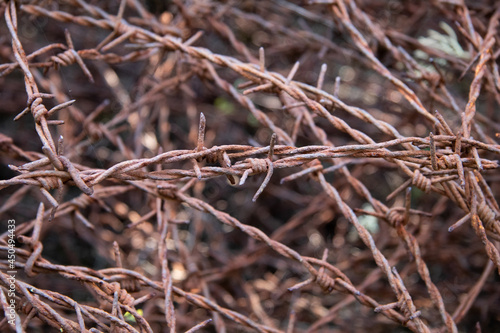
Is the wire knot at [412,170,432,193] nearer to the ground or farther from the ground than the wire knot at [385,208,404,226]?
farther from the ground

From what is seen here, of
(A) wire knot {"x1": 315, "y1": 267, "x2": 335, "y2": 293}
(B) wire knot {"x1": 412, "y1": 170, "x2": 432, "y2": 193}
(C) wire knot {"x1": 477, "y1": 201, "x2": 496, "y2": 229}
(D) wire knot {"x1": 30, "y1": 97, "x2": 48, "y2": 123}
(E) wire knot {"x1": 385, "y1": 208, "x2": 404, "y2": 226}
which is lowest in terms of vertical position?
(A) wire knot {"x1": 315, "y1": 267, "x2": 335, "y2": 293}

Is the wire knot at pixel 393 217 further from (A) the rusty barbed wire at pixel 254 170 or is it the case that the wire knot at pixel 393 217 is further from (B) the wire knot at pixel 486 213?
(B) the wire knot at pixel 486 213

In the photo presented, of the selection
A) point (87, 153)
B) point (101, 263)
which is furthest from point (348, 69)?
point (101, 263)

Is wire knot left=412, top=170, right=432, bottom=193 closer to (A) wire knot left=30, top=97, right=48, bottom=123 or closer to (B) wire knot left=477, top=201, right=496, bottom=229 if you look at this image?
(B) wire knot left=477, top=201, right=496, bottom=229

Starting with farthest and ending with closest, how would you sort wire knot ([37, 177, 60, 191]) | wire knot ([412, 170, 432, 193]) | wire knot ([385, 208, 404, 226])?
wire knot ([385, 208, 404, 226])
wire knot ([412, 170, 432, 193])
wire knot ([37, 177, 60, 191])

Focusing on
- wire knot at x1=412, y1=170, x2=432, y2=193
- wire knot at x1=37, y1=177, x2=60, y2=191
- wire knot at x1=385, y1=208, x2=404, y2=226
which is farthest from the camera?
wire knot at x1=385, y1=208, x2=404, y2=226

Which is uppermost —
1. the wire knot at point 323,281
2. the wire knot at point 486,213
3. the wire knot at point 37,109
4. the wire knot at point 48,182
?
the wire knot at point 37,109

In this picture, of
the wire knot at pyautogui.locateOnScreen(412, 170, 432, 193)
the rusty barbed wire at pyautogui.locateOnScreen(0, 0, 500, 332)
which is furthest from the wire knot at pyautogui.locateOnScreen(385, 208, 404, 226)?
the wire knot at pyautogui.locateOnScreen(412, 170, 432, 193)

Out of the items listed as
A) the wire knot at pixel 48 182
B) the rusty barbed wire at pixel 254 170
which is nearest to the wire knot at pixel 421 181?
the rusty barbed wire at pixel 254 170

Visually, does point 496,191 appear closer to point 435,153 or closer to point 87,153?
point 435,153
